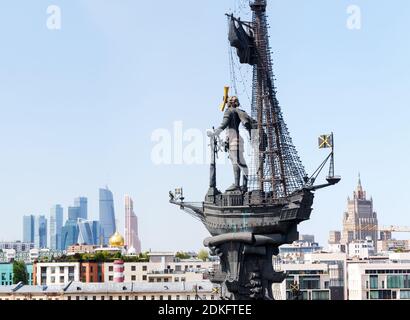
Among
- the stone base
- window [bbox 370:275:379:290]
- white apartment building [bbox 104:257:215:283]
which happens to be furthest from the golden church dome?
the stone base

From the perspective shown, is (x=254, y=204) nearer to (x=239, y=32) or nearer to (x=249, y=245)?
(x=249, y=245)

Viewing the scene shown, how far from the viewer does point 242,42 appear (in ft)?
212

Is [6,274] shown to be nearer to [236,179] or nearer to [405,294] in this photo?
[405,294]

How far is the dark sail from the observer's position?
2506 inches

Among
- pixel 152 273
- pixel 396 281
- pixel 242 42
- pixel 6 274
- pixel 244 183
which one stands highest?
pixel 242 42

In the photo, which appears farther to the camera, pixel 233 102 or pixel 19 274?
pixel 19 274

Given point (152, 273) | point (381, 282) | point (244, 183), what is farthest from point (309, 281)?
point (244, 183)

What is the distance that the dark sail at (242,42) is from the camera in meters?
63.7

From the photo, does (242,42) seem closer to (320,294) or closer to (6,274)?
(320,294)

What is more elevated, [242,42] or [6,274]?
[242,42]

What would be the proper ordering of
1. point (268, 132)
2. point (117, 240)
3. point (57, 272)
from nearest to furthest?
1. point (268, 132)
2. point (57, 272)
3. point (117, 240)

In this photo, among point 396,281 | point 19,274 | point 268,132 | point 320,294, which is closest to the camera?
point 268,132
